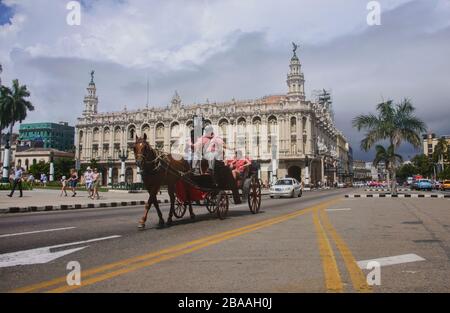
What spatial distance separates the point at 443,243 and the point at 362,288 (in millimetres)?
3537

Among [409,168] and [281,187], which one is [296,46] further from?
[409,168]

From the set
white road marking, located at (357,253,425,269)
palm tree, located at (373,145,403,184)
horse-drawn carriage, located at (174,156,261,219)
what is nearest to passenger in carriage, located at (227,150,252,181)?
horse-drawn carriage, located at (174,156,261,219)

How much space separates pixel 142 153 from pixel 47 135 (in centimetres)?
14422

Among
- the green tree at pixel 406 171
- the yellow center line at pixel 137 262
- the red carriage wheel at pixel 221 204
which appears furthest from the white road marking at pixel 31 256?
the green tree at pixel 406 171

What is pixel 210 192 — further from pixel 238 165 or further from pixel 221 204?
pixel 238 165

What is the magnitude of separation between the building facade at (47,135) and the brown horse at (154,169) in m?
138

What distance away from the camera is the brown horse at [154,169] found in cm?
818

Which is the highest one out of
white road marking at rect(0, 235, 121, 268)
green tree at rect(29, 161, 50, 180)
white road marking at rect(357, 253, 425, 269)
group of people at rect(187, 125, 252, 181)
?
green tree at rect(29, 161, 50, 180)

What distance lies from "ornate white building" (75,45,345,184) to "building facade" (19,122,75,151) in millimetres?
48752

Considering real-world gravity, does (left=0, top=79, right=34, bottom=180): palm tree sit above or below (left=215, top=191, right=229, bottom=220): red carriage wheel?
above

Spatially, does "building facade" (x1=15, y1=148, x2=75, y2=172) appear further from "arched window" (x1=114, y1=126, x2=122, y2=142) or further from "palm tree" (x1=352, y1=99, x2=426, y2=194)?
"palm tree" (x1=352, y1=99, x2=426, y2=194)

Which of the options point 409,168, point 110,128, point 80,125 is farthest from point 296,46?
point 409,168

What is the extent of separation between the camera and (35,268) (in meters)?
4.72

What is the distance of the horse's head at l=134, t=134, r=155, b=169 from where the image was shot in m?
8.00
